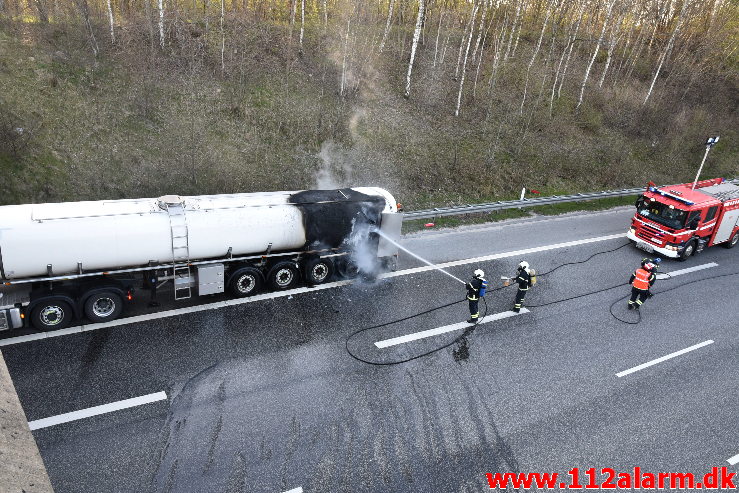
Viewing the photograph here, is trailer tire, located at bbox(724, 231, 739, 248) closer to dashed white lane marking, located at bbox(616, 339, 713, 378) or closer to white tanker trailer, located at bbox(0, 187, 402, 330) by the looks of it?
dashed white lane marking, located at bbox(616, 339, 713, 378)


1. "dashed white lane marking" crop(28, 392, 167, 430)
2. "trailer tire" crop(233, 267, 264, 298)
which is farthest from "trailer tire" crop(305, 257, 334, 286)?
"dashed white lane marking" crop(28, 392, 167, 430)

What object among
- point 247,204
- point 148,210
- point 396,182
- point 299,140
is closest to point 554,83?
point 396,182

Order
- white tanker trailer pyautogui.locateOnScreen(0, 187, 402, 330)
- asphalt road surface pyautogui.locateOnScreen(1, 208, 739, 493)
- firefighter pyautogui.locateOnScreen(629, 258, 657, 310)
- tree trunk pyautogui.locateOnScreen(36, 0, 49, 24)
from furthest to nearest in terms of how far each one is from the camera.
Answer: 1. tree trunk pyautogui.locateOnScreen(36, 0, 49, 24)
2. firefighter pyautogui.locateOnScreen(629, 258, 657, 310)
3. white tanker trailer pyautogui.locateOnScreen(0, 187, 402, 330)
4. asphalt road surface pyautogui.locateOnScreen(1, 208, 739, 493)

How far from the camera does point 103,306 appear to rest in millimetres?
10617

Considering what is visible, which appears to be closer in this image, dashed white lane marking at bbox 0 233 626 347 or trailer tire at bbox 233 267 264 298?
dashed white lane marking at bbox 0 233 626 347

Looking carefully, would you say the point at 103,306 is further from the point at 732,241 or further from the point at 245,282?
the point at 732,241

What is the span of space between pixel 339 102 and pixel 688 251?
15.0m

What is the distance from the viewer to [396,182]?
1950 cm

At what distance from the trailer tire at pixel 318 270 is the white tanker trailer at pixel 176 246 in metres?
0.03

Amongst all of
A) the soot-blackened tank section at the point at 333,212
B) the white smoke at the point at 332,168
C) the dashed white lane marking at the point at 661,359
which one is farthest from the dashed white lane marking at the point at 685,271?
the white smoke at the point at 332,168

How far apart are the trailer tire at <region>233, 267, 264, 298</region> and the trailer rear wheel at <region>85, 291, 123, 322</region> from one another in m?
2.47

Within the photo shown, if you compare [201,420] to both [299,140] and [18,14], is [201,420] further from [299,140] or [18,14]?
[18,14]

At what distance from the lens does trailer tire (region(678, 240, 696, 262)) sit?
16312 mm

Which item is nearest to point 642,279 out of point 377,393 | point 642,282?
point 642,282
